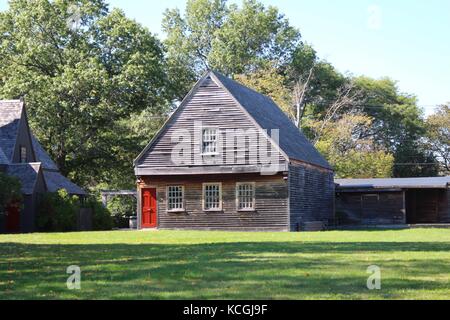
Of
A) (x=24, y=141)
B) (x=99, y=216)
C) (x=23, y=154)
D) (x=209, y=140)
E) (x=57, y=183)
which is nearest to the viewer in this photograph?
(x=209, y=140)

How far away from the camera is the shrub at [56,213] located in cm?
3956

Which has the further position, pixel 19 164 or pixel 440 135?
pixel 440 135

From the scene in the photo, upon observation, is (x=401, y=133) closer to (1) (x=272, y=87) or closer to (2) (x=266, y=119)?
(1) (x=272, y=87)

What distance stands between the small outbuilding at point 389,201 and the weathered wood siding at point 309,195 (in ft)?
7.79

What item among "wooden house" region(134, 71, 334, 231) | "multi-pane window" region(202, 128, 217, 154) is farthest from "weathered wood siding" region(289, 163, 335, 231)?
"multi-pane window" region(202, 128, 217, 154)

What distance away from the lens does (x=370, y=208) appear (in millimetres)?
48844

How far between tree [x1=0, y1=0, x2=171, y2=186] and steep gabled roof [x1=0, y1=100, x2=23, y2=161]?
5687 millimetres

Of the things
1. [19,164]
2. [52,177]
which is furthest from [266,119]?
[52,177]

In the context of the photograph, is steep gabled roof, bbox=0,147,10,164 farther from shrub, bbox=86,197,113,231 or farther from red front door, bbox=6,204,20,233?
shrub, bbox=86,197,113,231

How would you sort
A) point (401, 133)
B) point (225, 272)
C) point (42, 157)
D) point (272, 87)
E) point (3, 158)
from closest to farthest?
point (225, 272), point (3, 158), point (42, 157), point (272, 87), point (401, 133)

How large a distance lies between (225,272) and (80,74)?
40.3m

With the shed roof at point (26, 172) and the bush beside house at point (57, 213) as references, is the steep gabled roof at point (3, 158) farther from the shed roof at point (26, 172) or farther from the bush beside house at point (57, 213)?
the bush beside house at point (57, 213)

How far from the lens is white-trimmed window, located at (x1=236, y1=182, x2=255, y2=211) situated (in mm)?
37562

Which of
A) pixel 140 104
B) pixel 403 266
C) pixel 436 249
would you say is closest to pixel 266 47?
pixel 140 104
